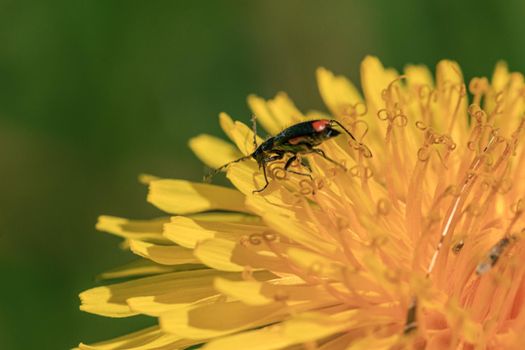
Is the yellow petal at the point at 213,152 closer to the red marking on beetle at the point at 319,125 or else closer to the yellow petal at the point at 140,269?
the yellow petal at the point at 140,269

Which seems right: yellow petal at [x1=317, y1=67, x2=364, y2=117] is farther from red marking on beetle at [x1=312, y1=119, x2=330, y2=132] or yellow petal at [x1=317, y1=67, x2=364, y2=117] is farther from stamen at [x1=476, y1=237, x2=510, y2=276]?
stamen at [x1=476, y1=237, x2=510, y2=276]

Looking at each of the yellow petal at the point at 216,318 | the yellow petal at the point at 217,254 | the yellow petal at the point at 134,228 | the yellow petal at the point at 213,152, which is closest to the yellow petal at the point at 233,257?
the yellow petal at the point at 217,254

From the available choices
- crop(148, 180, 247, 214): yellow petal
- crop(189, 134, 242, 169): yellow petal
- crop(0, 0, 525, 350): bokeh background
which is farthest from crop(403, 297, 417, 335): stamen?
crop(0, 0, 525, 350): bokeh background

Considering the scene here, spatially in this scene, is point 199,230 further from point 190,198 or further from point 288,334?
point 288,334

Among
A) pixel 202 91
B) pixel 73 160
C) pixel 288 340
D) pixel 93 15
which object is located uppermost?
pixel 93 15

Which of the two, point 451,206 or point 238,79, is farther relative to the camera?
point 238,79

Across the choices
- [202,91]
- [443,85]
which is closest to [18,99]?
[202,91]

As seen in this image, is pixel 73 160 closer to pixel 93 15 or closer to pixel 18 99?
pixel 18 99
